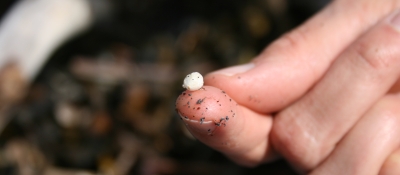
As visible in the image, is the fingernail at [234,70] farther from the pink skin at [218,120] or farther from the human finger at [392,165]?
the human finger at [392,165]

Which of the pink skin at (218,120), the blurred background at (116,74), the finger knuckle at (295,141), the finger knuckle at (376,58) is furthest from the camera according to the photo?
the blurred background at (116,74)

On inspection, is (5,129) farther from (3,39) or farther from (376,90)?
(376,90)

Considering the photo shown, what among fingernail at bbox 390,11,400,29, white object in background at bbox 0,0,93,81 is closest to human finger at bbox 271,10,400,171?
fingernail at bbox 390,11,400,29

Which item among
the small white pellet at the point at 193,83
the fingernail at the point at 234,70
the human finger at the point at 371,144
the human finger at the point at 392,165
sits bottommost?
the human finger at the point at 392,165

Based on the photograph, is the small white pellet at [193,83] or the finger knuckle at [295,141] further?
the finger knuckle at [295,141]

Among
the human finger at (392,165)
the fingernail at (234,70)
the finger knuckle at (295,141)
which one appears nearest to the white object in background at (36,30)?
the fingernail at (234,70)

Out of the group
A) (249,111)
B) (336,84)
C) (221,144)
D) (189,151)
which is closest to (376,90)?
(336,84)

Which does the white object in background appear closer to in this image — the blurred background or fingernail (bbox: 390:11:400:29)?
the blurred background

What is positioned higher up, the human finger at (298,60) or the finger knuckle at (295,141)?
the human finger at (298,60)
